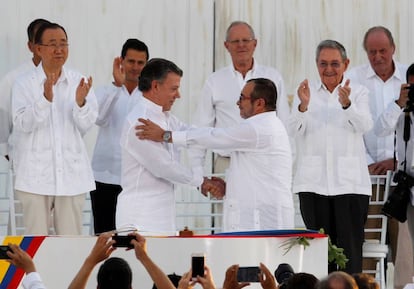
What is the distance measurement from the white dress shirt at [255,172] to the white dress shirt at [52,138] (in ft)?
3.82

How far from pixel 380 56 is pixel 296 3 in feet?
5.25

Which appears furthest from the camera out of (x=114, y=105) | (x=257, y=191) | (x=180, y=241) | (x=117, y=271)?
(x=114, y=105)

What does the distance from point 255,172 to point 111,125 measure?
2083 millimetres

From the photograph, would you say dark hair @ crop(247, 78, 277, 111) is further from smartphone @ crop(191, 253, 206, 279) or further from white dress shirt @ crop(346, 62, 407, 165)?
smartphone @ crop(191, 253, 206, 279)

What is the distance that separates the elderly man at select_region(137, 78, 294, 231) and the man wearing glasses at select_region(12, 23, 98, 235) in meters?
1.07

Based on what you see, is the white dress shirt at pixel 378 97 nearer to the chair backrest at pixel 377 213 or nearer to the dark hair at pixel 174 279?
the chair backrest at pixel 377 213

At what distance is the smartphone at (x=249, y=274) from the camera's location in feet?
36.7

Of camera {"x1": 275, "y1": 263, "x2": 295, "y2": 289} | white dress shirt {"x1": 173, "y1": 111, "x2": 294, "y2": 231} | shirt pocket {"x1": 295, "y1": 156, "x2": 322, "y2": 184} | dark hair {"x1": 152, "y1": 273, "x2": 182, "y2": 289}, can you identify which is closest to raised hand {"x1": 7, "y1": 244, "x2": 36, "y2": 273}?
dark hair {"x1": 152, "y1": 273, "x2": 182, "y2": 289}

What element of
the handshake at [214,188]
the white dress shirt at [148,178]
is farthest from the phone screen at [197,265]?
the handshake at [214,188]

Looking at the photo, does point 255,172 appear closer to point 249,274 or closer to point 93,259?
point 249,274

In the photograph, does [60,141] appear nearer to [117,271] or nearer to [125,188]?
[125,188]

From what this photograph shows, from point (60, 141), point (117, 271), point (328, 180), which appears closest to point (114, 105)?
point (60, 141)

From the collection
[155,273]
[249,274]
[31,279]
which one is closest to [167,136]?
[249,274]

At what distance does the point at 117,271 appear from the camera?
8938 mm
